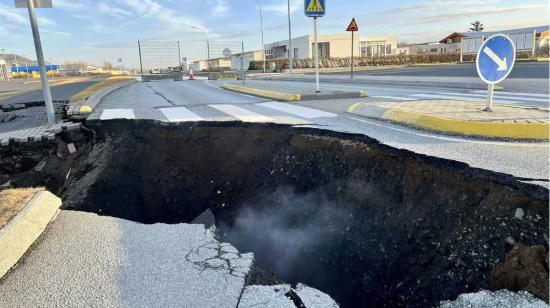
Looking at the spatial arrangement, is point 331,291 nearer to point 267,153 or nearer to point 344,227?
point 344,227

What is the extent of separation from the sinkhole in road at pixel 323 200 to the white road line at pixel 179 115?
1.21 feet

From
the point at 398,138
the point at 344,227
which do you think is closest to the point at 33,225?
the point at 344,227

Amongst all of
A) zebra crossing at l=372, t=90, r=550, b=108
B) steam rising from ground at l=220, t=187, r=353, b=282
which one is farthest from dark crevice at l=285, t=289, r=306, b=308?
zebra crossing at l=372, t=90, r=550, b=108

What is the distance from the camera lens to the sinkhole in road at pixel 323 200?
314 centimetres

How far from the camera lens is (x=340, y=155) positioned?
17.5ft

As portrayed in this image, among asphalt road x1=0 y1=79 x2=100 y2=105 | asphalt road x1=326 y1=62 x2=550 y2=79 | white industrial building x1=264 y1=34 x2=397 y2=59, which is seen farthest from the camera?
white industrial building x1=264 y1=34 x2=397 y2=59

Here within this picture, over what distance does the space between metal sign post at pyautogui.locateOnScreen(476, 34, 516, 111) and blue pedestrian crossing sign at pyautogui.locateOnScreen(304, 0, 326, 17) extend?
5248mm

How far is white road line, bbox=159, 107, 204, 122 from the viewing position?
753 centimetres

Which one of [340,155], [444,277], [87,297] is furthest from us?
[340,155]

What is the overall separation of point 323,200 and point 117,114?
543 centimetres

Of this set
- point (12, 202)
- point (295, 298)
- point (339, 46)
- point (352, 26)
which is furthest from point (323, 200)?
point (339, 46)

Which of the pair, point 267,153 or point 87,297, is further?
point 267,153

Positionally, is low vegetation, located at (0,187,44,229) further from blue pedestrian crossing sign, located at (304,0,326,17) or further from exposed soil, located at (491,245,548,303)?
blue pedestrian crossing sign, located at (304,0,326,17)

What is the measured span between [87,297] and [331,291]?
2381 millimetres
